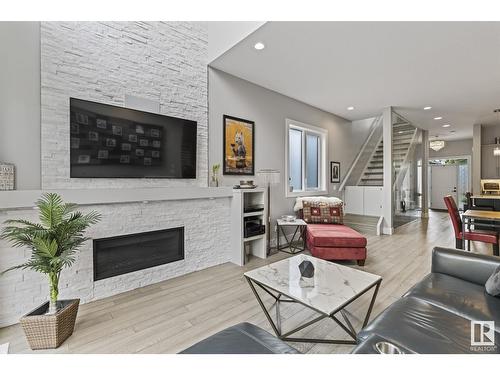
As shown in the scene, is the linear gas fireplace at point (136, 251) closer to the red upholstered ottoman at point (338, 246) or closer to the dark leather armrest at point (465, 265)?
the red upholstered ottoman at point (338, 246)

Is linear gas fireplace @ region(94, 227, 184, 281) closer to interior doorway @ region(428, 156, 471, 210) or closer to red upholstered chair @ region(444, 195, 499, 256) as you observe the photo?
red upholstered chair @ region(444, 195, 499, 256)

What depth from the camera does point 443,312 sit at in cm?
142

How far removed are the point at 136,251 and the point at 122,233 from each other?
291mm

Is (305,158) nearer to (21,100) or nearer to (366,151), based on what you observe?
(366,151)

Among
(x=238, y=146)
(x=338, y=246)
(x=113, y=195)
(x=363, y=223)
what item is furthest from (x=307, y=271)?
(x=363, y=223)

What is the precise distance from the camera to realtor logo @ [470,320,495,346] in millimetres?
1151

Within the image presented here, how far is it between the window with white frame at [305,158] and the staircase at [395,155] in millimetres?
1624

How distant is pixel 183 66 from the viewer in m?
3.19

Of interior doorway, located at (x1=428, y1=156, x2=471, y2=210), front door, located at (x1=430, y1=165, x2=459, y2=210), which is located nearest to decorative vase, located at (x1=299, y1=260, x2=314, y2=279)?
interior doorway, located at (x1=428, y1=156, x2=471, y2=210)

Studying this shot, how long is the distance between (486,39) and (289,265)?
3474 millimetres

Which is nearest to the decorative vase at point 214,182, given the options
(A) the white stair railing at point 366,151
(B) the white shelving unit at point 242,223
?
(B) the white shelving unit at point 242,223

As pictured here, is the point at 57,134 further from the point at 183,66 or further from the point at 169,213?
the point at 183,66

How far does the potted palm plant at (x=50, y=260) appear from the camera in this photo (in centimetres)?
172
